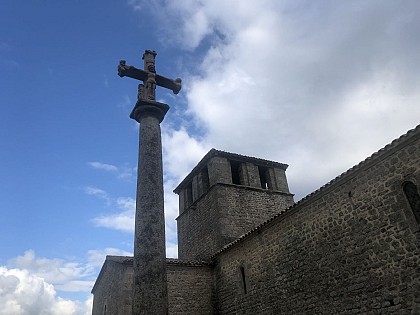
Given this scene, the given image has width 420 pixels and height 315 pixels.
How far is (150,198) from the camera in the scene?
6.20 meters

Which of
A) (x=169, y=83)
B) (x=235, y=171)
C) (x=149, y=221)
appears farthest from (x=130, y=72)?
(x=235, y=171)

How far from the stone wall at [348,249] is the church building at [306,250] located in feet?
0.08

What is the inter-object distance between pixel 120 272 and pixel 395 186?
33.2 feet

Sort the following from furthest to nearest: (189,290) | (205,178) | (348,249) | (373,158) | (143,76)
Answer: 1. (205,178)
2. (189,290)
3. (348,249)
4. (373,158)
5. (143,76)

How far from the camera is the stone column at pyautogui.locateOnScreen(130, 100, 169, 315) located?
5332mm

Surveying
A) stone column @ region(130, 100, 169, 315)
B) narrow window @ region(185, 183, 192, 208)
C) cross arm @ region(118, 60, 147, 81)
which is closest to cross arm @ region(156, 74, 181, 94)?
cross arm @ region(118, 60, 147, 81)

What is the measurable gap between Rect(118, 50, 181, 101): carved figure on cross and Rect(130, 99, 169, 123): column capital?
134 mm

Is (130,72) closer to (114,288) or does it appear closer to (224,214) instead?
(114,288)

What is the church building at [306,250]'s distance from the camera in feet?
24.3

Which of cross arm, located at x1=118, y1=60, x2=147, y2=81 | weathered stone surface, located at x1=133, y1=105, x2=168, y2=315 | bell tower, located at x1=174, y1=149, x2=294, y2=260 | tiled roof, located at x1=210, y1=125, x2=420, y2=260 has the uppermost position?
bell tower, located at x1=174, y1=149, x2=294, y2=260

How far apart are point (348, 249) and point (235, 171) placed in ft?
35.9

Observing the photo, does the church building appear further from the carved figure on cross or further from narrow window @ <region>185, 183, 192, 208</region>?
the carved figure on cross

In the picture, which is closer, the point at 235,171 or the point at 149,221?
the point at 149,221

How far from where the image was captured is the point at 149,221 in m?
5.94
